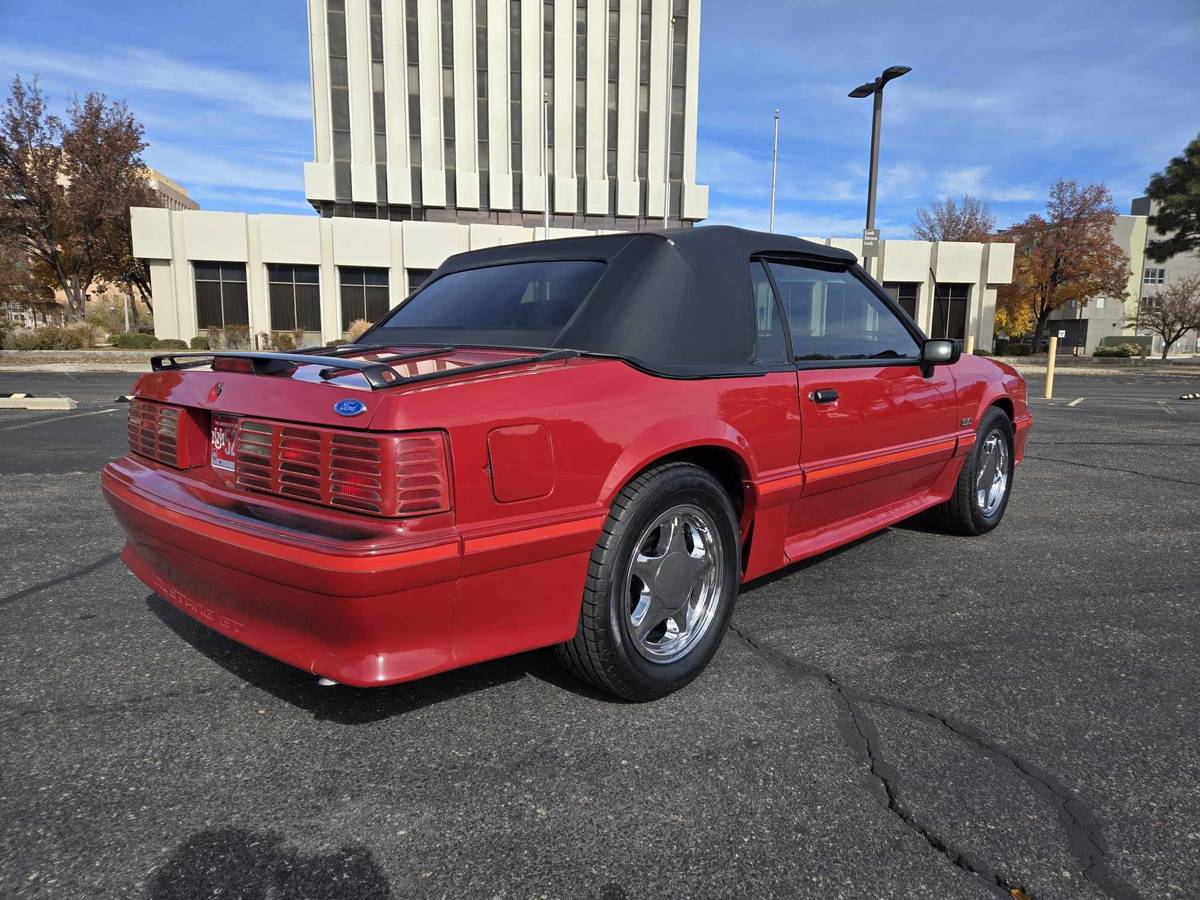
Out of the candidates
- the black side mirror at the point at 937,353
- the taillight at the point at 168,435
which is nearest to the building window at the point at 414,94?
the black side mirror at the point at 937,353

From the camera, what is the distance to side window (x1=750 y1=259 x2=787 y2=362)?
9.95 feet

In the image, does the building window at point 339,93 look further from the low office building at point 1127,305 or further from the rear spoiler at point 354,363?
the low office building at point 1127,305

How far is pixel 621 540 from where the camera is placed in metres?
2.35

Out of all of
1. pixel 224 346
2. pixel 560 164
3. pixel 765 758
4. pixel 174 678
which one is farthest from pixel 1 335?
pixel 765 758

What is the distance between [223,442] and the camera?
96.6 inches

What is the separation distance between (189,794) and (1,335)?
100ft

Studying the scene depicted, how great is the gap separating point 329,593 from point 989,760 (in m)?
1.93

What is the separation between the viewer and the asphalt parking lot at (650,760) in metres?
1.78

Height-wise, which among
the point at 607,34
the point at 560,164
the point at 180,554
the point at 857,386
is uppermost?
the point at 607,34

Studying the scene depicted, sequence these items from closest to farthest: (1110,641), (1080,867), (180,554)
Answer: (1080,867) → (180,554) → (1110,641)

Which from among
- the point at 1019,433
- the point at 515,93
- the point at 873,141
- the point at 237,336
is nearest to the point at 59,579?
the point at 1019,433

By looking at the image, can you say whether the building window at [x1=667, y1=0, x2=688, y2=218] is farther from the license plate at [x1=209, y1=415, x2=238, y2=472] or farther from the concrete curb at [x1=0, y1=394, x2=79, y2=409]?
the license plate at [x1=209, y1=415, x2=238, y2=472]

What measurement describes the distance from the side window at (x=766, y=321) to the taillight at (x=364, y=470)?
1481 mm

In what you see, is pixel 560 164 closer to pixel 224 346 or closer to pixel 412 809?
pixel 224 346
